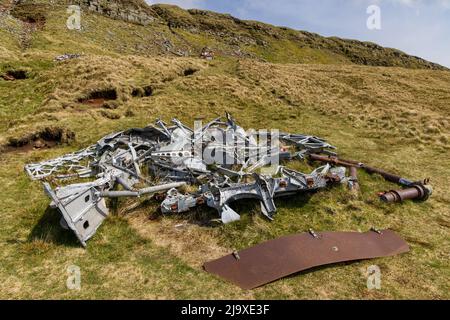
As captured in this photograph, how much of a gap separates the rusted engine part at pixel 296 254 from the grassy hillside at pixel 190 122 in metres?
0.24

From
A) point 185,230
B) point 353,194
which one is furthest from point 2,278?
point 353,194

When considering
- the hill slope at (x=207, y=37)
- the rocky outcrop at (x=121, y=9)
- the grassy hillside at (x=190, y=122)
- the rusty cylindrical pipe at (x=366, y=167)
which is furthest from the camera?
the rocky outcrop at (x=121, y=9)

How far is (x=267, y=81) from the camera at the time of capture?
3095cm

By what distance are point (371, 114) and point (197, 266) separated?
20.6 metres

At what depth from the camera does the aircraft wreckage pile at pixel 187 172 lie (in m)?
9.26

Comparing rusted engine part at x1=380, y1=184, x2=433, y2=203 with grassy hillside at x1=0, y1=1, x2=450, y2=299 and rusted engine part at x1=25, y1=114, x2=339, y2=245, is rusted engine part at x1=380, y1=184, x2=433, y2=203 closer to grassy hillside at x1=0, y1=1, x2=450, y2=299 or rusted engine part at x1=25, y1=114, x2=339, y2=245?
grassy hillside at x1=0, y1=1, x2=450, y2=299

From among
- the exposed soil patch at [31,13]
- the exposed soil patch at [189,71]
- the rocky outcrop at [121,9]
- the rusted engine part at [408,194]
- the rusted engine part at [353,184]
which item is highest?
the rocky outcrop at [121,9]

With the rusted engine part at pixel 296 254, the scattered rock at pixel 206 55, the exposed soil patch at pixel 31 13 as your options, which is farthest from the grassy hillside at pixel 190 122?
the scattered rock at pixel 206 55

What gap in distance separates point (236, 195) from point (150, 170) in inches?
171

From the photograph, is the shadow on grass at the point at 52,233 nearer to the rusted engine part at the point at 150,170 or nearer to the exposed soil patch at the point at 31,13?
the rusted engine part at the point at 150,170

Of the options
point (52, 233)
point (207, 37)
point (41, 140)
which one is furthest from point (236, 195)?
point (207, 37)

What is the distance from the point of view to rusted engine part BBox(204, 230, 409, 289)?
7.33 meters

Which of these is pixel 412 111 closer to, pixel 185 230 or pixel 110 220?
pixel 185 230

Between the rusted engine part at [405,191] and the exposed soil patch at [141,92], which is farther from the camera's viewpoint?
the exposed soil patch at [141,92]
